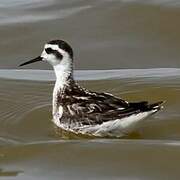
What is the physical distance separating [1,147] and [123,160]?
159 centimetres

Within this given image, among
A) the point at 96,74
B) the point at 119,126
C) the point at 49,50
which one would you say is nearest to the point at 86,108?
the point at 119,126

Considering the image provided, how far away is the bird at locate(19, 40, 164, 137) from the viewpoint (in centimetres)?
1042

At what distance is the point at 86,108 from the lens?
10805 mm

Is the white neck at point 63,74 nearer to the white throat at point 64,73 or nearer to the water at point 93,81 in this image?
the white throat at point 64,73

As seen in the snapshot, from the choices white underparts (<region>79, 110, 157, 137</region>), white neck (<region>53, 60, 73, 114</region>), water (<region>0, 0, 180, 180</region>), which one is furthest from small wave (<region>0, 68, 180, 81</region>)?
white underparts (<region>79, 110, 157, 137</region>)

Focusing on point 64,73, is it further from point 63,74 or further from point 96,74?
point 96,74

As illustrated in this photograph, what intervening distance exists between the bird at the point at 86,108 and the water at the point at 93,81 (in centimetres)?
20

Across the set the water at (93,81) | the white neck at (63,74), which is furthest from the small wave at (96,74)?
the white neck at (63,74)

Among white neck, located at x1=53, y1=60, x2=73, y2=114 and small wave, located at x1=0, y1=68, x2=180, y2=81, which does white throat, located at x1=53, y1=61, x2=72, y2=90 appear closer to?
white neck, located at x1=53, y1=60, x2=73, y2=114

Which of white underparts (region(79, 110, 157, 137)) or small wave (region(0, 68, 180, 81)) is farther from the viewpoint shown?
small wave (region(0, 68, 180, 81))

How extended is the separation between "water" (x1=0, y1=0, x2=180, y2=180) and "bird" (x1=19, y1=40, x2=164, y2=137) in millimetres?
200

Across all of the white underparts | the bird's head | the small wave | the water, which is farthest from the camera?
the small wave
